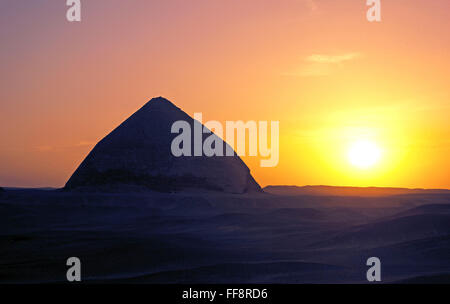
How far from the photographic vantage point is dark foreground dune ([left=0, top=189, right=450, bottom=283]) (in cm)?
887

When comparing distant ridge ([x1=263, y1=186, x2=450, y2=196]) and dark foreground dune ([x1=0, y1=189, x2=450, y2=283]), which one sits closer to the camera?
dark foreground dune ([x1=0, y1=189, x2=450, y2=283])

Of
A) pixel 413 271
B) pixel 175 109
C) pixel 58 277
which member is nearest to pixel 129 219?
pixel 58 277

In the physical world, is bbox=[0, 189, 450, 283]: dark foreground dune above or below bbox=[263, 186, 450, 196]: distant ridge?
below

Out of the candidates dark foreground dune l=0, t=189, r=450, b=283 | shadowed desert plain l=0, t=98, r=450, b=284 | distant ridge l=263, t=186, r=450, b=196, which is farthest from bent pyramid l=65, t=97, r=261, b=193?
distant ridge l=263, t=186, r=450, b=196

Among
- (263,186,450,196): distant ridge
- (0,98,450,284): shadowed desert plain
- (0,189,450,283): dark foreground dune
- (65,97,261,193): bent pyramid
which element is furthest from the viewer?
(263,186,450,196): distant ridge

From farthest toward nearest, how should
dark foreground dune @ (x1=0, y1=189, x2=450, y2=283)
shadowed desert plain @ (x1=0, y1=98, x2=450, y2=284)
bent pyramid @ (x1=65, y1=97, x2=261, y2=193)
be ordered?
bent pyramid @ (x1=65, y1=97, x2=261, y2=193) → shadowed desert plain @ (x1=0, y1=98, x2=450, y2=284) → dark foreground dune @ (x1=0, y1=189, x2=450, y2=283)

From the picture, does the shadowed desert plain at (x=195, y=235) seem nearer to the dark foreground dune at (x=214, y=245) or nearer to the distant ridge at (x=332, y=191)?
the dark foreground dune at (x=214, y=245)

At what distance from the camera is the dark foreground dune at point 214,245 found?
8867 millimetres

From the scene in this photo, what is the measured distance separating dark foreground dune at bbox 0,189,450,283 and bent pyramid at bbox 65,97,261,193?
727 cm

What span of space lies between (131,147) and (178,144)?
2812 millimetres

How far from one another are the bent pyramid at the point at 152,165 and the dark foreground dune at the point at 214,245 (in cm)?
727

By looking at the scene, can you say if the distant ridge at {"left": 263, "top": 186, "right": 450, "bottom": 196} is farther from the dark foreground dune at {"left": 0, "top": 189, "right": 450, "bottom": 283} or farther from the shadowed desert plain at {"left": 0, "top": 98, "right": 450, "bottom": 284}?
the dark foreground dune at {"left": 0, "top": 189, "right": 450, "bottom": 283}
